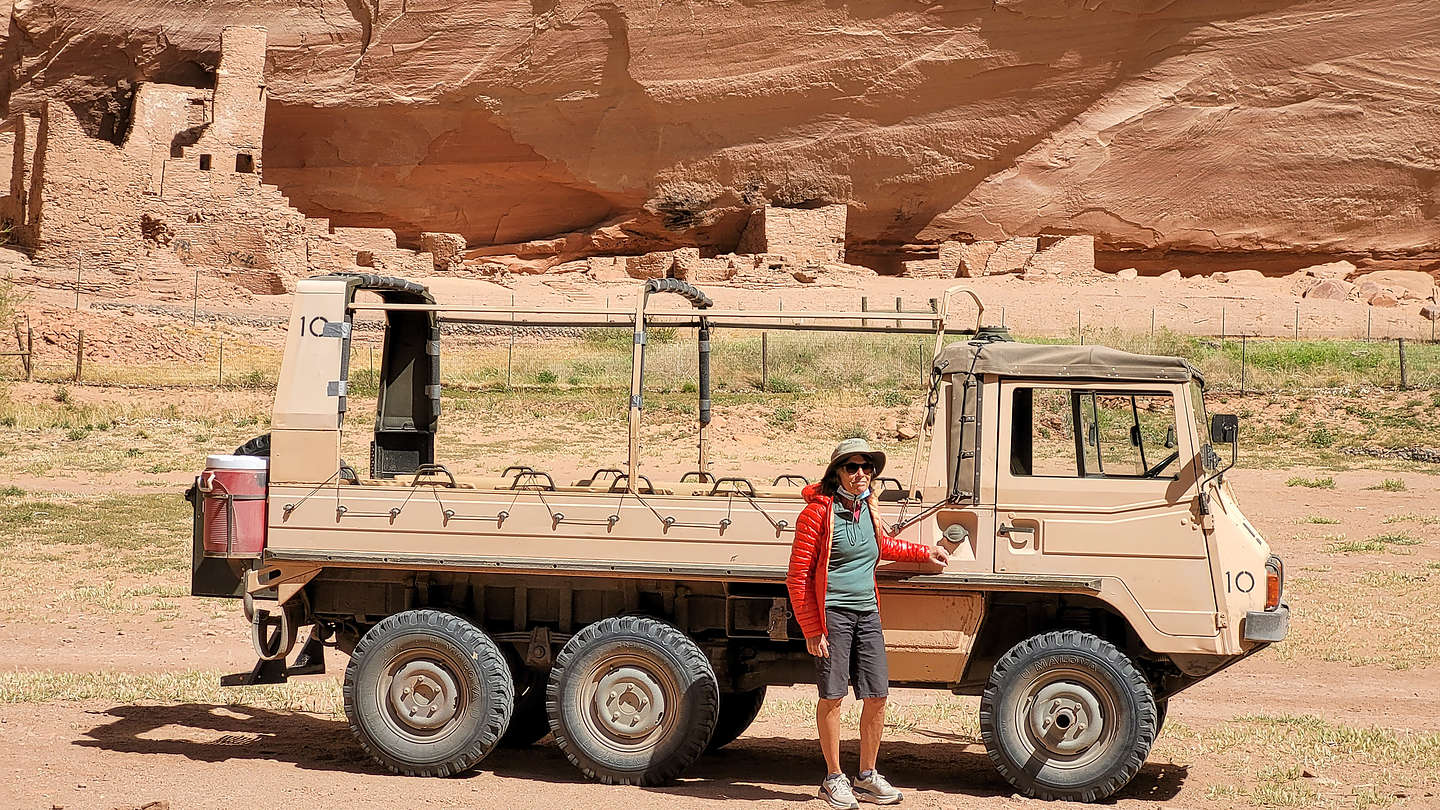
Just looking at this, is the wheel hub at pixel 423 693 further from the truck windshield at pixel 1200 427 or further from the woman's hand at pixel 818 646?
the truck windshield at pixel 1200 427

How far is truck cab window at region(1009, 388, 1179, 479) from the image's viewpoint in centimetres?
719

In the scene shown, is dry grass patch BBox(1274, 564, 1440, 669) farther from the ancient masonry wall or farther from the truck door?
the ancient masonry wall

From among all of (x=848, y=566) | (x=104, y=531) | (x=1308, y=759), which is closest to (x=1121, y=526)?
(x=848, y=566)

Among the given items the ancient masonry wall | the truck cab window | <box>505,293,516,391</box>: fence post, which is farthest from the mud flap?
the ancient masonry wall

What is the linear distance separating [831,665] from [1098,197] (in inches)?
1322

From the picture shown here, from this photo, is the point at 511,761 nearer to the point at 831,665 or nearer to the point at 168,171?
the point at 831,665

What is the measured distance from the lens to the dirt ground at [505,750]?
6.70m

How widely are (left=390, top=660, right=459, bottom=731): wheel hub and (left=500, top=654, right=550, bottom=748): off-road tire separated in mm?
709

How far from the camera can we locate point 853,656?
6516mm

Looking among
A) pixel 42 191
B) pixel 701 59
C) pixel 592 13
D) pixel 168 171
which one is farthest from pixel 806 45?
pixel 42 191

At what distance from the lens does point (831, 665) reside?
21.0 ft

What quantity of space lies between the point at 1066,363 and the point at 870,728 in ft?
6.15

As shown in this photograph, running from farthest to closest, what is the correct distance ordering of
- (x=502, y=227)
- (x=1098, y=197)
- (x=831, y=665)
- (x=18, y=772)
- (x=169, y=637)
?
1. (x=502, y=227)
2. (x=1098, y=197)
3. (x=169, y=637)
4. (x=18, y=772)
5. (x=831, y=665)

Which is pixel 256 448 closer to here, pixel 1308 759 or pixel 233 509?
pixel 233 509
